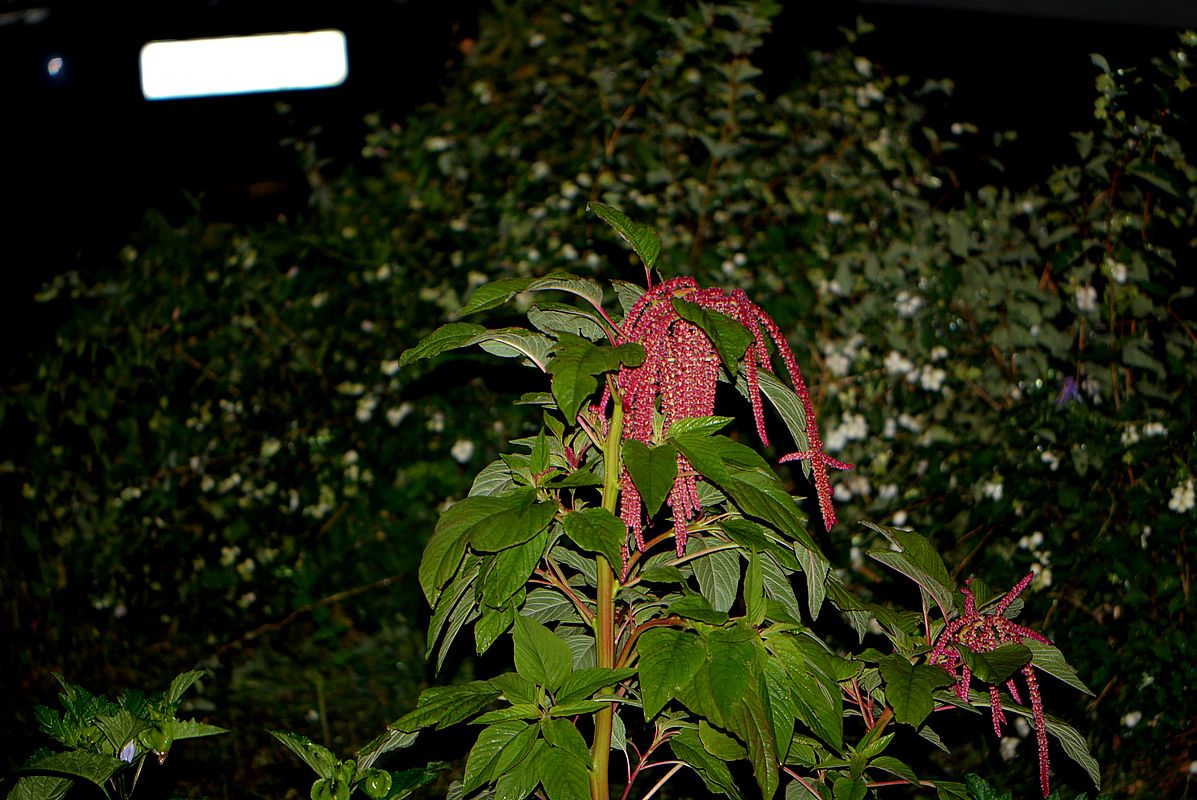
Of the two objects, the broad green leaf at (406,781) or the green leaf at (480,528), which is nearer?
the green leaf at (480,528)

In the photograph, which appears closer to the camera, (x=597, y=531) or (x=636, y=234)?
(x=597, y=531)

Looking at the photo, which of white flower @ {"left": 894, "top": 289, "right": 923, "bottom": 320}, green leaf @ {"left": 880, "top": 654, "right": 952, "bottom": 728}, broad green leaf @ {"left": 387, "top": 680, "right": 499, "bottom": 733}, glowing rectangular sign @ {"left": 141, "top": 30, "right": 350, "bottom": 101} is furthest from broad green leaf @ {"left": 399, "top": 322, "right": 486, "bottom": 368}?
glowing rectangular sign @ {"left": 141, "top": 30, "right": 350, "bottom": 101}

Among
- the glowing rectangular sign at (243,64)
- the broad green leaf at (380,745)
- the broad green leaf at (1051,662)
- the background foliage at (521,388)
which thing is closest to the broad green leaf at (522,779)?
the broad green leaf at (380,745)

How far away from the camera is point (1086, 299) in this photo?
267 centimetres

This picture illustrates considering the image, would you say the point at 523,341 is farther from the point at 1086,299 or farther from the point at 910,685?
the point at 1086,299

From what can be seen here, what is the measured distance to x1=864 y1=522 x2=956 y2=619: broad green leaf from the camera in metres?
1.39

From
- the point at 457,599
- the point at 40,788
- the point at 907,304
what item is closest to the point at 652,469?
the point at 457,599

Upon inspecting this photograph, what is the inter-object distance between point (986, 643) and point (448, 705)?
698mm

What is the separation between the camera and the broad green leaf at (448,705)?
1271 millimetres

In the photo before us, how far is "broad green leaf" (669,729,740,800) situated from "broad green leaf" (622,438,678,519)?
0.43 meters

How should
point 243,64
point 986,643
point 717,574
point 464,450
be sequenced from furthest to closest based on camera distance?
point 243,64, point 464,450, point 717,574, point 986,643

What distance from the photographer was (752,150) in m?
2.82

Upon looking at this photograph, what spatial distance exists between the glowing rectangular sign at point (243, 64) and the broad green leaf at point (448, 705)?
2747 mm

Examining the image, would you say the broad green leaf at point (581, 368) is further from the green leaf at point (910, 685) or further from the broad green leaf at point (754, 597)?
the green leaf at point (910, 685)
